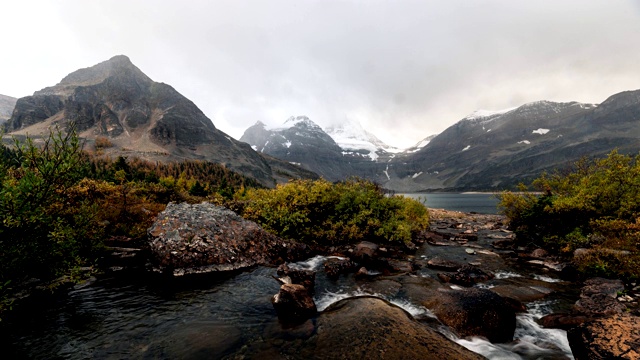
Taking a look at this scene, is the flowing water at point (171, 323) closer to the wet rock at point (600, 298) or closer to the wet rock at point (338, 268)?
the wet rock at point (600, 298)

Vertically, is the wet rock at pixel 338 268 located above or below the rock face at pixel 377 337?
below

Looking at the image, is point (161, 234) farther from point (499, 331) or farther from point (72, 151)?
point (499, 331)

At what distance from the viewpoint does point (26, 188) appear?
8.43 meters

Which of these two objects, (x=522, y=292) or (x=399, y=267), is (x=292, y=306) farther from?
(x=522, y=292)

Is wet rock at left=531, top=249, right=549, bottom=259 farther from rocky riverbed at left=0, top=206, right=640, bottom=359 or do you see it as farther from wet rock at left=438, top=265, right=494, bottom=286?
wet rock at left=438, top=265, right=494, bottom=286

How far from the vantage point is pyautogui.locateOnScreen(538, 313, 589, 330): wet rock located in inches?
415

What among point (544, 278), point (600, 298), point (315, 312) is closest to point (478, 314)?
point (315, 312)

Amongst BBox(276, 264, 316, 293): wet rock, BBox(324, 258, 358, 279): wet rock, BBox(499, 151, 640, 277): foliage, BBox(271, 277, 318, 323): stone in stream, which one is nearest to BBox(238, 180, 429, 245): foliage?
BBox(324, 258, 358, 279): wet rock

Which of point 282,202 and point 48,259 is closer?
point 48,259

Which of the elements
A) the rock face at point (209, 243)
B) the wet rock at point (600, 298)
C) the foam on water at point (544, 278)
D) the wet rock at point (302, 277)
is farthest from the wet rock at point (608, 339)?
the rock face at point (209, 243)

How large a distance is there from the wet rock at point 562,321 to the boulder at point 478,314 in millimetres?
1350

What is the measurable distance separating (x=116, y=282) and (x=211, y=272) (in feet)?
15.8

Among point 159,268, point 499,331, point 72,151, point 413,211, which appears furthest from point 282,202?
point 413,211

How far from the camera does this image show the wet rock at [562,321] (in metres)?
10.5
